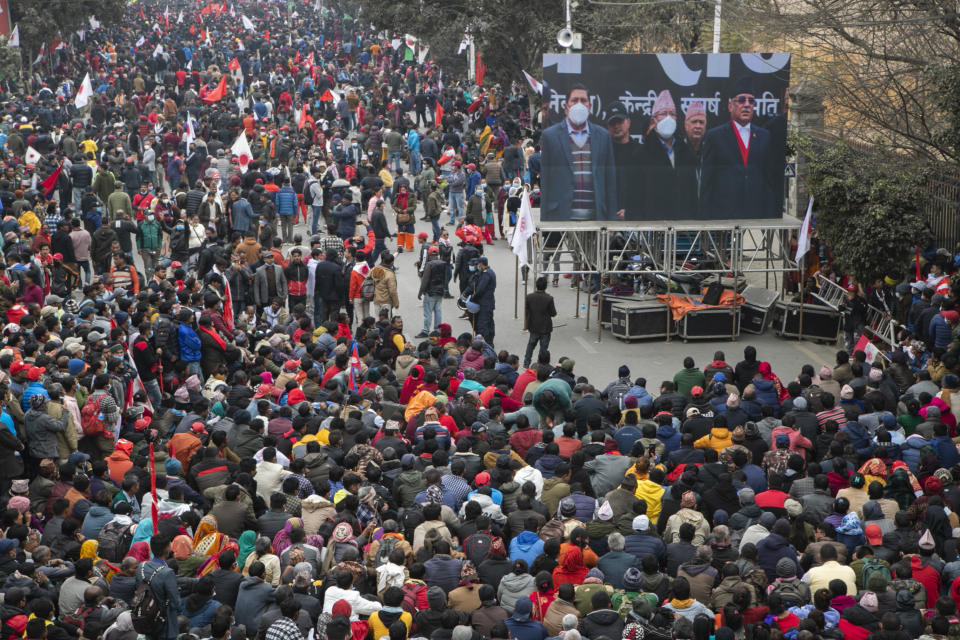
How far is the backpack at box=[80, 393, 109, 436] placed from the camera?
12875mm

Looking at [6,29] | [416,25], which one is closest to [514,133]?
[416,25]

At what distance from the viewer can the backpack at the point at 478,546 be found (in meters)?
9.97

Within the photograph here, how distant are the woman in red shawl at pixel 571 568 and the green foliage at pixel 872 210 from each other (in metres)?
10.4

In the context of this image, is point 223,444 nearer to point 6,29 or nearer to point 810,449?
point 810,449

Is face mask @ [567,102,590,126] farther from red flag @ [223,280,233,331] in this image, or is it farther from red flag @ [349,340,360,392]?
red flag @ [223,280,233,331]

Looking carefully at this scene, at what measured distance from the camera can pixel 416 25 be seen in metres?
37.2

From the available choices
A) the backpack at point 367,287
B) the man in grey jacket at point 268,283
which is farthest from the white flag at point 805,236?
the man in grey jacket at point 268,283

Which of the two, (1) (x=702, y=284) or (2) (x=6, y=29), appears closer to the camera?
(1) (x=702, y=284)

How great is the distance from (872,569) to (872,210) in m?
9.91


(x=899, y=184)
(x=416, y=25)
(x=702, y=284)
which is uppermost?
(x=416, y=25)

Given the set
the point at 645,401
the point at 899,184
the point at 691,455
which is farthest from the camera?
the point at 899,184

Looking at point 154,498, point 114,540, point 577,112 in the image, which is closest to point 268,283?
point 577,112

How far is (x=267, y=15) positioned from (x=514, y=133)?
48.5m

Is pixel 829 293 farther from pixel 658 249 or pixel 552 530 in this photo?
pixel 552 530
